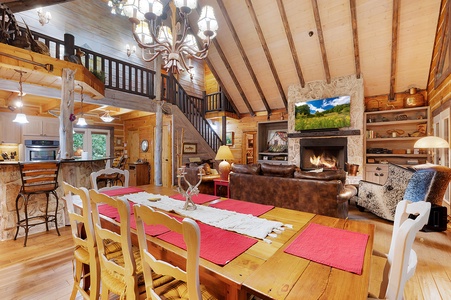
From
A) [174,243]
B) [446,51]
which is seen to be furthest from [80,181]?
[446,51]

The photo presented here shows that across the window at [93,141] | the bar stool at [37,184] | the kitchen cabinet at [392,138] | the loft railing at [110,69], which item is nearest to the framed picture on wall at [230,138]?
the loft railing at [110,69]

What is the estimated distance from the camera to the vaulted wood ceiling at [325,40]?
482 centimetres

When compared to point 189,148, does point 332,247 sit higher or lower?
lower

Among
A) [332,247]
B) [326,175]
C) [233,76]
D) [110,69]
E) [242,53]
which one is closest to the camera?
[332,247]

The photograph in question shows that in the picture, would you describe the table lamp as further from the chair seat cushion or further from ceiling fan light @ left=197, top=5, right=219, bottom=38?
the chair seat cushion

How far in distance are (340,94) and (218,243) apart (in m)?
6.68

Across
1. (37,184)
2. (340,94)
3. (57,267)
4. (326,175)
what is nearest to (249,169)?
(326,175)

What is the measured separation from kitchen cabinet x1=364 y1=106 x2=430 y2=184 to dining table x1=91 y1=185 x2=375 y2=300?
18.5ft

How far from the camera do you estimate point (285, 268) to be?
0.94 metres

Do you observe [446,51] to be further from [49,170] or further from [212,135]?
[49,170]

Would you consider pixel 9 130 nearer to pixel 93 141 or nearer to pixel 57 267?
pixel 93 141

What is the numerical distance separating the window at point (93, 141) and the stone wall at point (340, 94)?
639cm

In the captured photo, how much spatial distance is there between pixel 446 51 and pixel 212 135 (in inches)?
257

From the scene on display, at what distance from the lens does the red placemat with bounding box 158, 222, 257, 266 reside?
1020 mm
